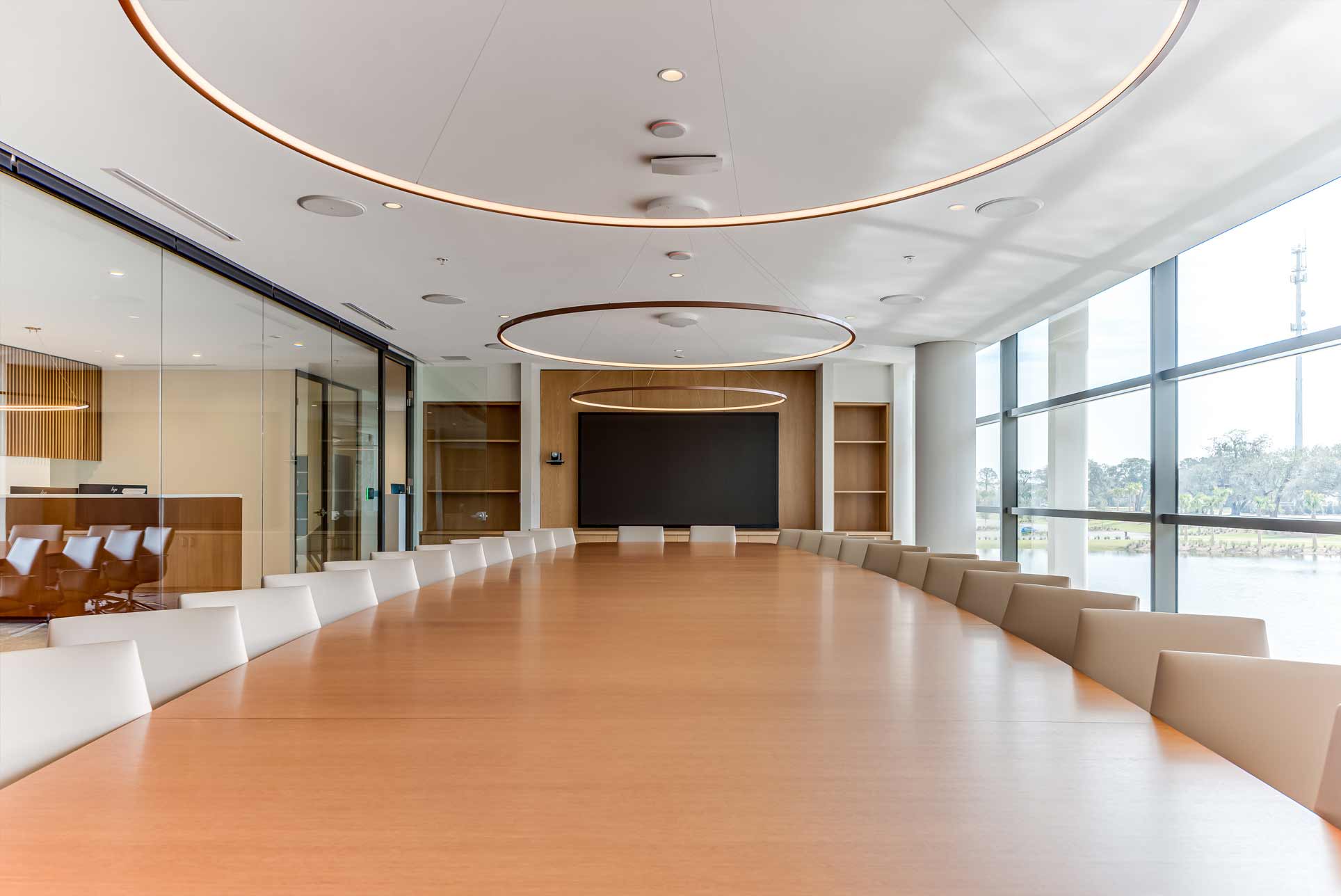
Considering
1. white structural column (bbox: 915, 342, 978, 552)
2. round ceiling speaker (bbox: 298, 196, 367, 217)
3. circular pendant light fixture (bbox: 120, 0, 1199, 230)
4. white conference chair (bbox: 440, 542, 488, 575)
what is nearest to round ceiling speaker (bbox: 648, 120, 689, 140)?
circular pendant light fixture (bbox: 120, 0, 1199, 230)

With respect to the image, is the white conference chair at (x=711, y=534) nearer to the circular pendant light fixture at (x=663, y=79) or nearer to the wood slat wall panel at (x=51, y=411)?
the wood slat wall panel at (x=51, y=411)

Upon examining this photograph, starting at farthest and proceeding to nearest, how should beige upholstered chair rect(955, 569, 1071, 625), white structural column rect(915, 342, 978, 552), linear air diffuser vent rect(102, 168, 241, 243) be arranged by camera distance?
white structural column rect(915, 342, 978, 552) < linear air diffuser vent rect(102, 168, 241, 243) < beige upholstered chair rect(955, 569, 1071, 625)

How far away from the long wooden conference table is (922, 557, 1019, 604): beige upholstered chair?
2037 mm

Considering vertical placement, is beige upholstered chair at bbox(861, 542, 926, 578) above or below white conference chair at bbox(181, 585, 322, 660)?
below

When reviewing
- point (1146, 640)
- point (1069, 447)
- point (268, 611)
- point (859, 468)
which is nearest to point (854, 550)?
point (1069, 447)

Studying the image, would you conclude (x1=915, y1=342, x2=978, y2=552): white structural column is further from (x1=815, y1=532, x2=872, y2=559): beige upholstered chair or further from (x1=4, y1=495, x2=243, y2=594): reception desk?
(x1=4, y1=495, x2=243, y2=594): reception desk

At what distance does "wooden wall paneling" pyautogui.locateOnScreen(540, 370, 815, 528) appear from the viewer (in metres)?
13.3

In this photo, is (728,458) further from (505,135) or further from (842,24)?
(842,24)

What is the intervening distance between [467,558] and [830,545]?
3.53 metres

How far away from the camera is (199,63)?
131 inches

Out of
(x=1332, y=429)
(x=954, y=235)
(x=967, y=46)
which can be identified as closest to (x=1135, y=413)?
(x=1332, y=429)

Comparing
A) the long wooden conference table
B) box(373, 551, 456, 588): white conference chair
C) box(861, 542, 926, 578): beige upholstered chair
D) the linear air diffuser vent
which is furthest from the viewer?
box(861, 542, 926, 578): beige upholstered chair

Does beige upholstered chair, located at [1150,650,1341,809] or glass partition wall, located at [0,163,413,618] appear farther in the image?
glass partition wall, located at [0,163,413,618]

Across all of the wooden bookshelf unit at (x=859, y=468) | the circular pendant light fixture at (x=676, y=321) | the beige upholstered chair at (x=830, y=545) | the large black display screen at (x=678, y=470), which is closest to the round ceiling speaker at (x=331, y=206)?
the circular pendant light fixture at (x=676, y=321)
